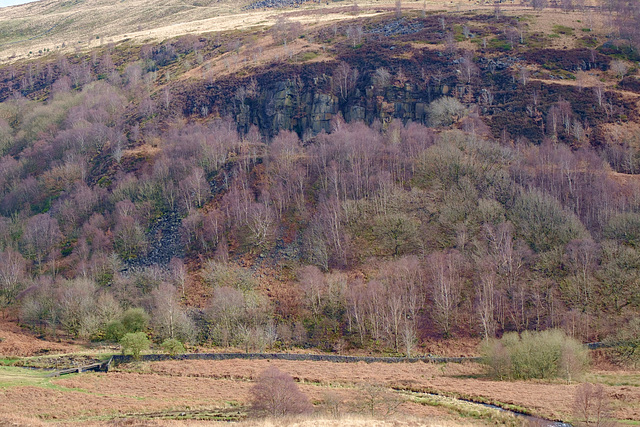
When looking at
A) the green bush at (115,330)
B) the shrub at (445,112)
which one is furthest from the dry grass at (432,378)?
the shrub at (445,112)

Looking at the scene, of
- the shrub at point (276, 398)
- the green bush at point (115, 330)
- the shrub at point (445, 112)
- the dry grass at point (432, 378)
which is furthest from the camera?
the shrub at point (445, 112)

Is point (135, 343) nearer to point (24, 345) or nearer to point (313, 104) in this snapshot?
point (24, 345)

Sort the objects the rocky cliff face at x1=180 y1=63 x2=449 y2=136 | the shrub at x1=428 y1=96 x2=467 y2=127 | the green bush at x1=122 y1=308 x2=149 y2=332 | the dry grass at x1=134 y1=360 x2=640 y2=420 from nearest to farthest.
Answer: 1. the dry grass at x1=134 y1=360 x2=640 y2=420
2. the green bush at x1=122 y1=308 x2=149 y2=332
3. the shrub at x1=428 y1=96 x2=467 y2=127
4. the rocky cliff face at x1=180 y1=63 x2=449 y2=136

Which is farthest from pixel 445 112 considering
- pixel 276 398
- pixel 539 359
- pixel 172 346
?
pixel 276 398

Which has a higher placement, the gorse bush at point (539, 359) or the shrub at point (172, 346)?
the gorse bush at point (539, 359)

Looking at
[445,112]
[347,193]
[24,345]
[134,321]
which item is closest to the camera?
[24,345]

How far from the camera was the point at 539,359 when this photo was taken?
162 feet

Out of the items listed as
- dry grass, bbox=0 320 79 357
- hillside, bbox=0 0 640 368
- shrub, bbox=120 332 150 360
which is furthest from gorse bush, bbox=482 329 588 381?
dry grass, bbox=0 320 79 357

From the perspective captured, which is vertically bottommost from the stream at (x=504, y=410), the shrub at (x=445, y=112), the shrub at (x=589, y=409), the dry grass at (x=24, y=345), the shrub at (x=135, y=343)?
the dry grass at (x=24, y=345)

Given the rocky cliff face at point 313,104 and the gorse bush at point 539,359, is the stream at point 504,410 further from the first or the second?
the rocky cliff face at point 313,104

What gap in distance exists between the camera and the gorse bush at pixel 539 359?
159 ft

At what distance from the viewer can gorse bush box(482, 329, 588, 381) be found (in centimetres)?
4856

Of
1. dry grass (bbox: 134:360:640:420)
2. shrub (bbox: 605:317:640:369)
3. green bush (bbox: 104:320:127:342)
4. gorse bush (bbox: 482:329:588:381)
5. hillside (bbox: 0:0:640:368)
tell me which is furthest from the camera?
hillside (bbox: 0:0:640:368)

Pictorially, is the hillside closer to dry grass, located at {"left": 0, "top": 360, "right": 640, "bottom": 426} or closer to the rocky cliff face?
the rocky cliff face
